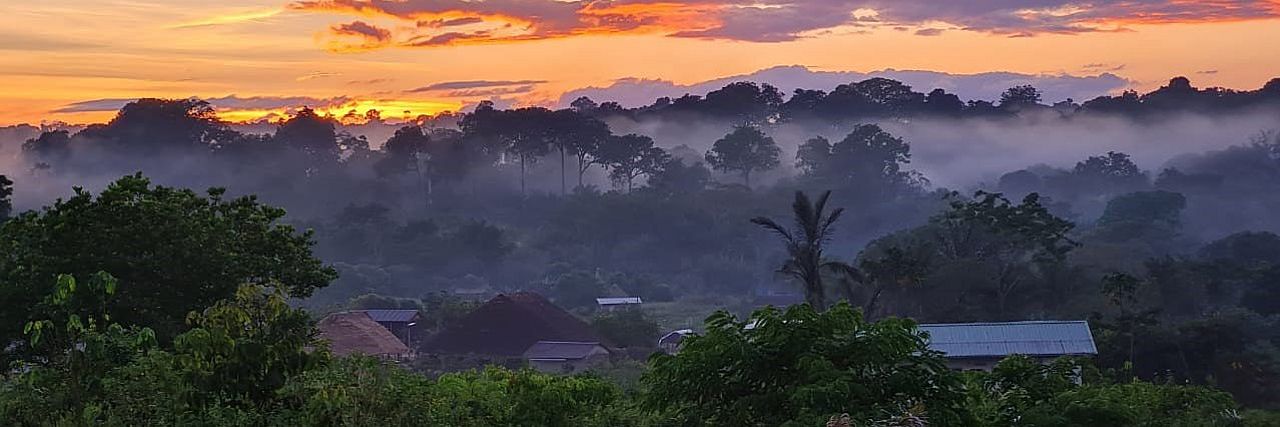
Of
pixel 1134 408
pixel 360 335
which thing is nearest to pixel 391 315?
pixel 360 335

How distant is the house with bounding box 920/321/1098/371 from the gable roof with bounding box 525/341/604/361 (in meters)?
21.2

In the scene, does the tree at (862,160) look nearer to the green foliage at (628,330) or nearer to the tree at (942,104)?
the tree at (942,104)

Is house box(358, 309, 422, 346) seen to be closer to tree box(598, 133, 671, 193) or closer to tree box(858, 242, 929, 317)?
tree box(858, 242, 929, 317)

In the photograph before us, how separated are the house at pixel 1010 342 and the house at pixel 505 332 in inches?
963

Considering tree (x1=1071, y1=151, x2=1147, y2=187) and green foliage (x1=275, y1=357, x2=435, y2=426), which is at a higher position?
green foliage (x1=275, y1=357, x2=435, y2=426)

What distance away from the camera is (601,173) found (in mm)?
123625

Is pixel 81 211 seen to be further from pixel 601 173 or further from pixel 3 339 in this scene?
pixel 601 173

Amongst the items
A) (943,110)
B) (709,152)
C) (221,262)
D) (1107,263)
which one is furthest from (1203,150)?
(221,262)

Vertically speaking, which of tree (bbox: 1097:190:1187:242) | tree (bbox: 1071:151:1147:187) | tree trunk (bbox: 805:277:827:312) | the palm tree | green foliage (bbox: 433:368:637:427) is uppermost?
green foliage (bbox: 433:368:637:427)

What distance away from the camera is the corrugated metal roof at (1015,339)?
119 ft

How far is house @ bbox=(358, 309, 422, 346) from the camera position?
214 feet

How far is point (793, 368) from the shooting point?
1521cm

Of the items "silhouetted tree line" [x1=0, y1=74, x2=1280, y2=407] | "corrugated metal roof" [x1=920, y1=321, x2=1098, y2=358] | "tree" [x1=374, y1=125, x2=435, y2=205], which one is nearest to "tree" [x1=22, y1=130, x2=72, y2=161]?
"silhouetted tree line" [x1=0, y1=74, x2=1280, y2=407]

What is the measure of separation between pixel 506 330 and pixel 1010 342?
96.8 ft
